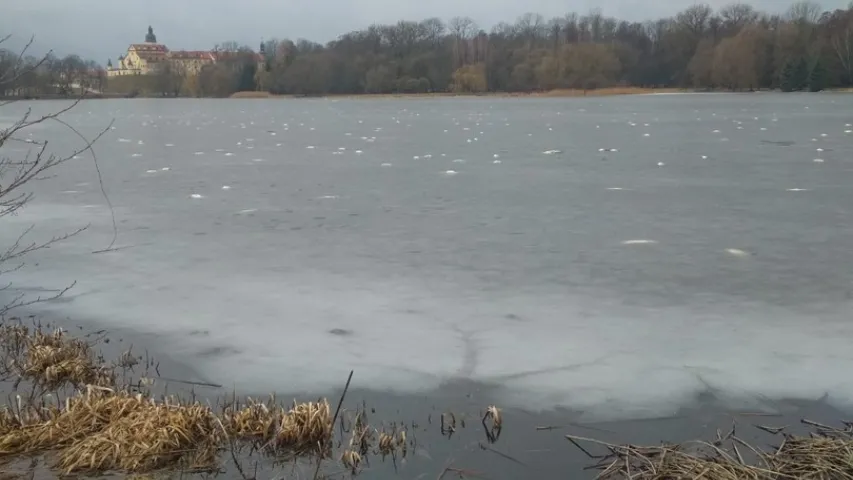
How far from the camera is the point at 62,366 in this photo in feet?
12.9

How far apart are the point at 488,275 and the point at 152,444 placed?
281cm

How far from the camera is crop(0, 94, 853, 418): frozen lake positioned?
3867 millimetres

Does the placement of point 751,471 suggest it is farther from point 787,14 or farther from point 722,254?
point 787,14

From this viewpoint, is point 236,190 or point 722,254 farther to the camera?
point 236,190

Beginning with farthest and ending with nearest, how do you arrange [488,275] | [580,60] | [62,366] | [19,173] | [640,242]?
[580,60] → [640,242] → [488,275] → [19,173] → [62,366]

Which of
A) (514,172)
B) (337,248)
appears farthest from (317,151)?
(337,248)

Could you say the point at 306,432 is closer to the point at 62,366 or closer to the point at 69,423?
the point at 69,423

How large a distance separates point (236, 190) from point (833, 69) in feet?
164

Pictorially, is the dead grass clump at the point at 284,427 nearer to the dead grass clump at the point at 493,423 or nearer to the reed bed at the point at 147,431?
the reed bed at the point at 147,431

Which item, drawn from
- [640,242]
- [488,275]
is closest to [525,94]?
[640,242]

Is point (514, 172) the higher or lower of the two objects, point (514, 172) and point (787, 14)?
the lower

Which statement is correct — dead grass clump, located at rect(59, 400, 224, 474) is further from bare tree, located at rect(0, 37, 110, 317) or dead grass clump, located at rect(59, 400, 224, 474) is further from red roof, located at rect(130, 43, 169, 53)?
red roof, located at rect(130, 43, 169, 53)

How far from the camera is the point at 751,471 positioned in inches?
110

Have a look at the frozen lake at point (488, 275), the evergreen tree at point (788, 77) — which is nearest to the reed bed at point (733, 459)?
the frozen lake at point (488, 275)
